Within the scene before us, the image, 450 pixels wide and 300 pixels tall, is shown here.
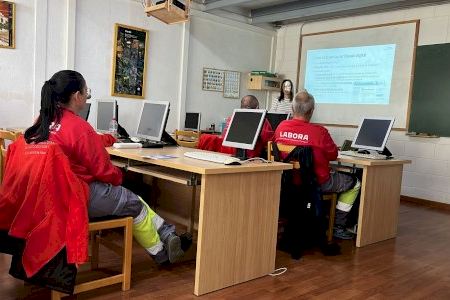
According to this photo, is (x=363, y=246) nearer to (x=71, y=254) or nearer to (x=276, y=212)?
(x=276, y=212)

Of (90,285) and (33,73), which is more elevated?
(33,73)

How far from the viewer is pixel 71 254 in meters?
1.84

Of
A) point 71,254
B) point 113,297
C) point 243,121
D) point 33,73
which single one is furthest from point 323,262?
point 33,73

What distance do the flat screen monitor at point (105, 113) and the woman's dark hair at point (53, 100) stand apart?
1.81 m

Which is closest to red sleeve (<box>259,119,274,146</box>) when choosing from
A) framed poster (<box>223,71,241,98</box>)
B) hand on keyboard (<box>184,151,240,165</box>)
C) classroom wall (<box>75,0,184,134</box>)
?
hand on keyboard (<box>184,151,240,165</box>)

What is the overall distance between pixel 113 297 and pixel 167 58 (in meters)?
4.33

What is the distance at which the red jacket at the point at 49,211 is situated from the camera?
1.82 m

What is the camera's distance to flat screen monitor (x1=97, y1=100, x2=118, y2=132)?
395 cm

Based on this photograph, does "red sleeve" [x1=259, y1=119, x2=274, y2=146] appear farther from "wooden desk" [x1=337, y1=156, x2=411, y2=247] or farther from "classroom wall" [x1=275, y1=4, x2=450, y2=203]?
"classroom wall" [x1=275, y1=4, x2=450, y2=203]

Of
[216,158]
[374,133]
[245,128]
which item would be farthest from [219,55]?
[216,158]

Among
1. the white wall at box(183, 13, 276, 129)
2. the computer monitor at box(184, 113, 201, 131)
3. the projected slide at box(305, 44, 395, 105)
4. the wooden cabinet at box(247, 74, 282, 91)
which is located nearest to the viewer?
the projected slide at box(305, 44, 395, 105)

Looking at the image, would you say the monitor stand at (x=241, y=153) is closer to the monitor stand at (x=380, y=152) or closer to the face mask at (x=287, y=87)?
the monitor stand at (x=380, y=152)

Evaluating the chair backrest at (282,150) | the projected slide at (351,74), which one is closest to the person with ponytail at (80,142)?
the chair backrest at (282,150)

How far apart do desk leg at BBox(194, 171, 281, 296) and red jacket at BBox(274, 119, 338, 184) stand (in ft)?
1.92
